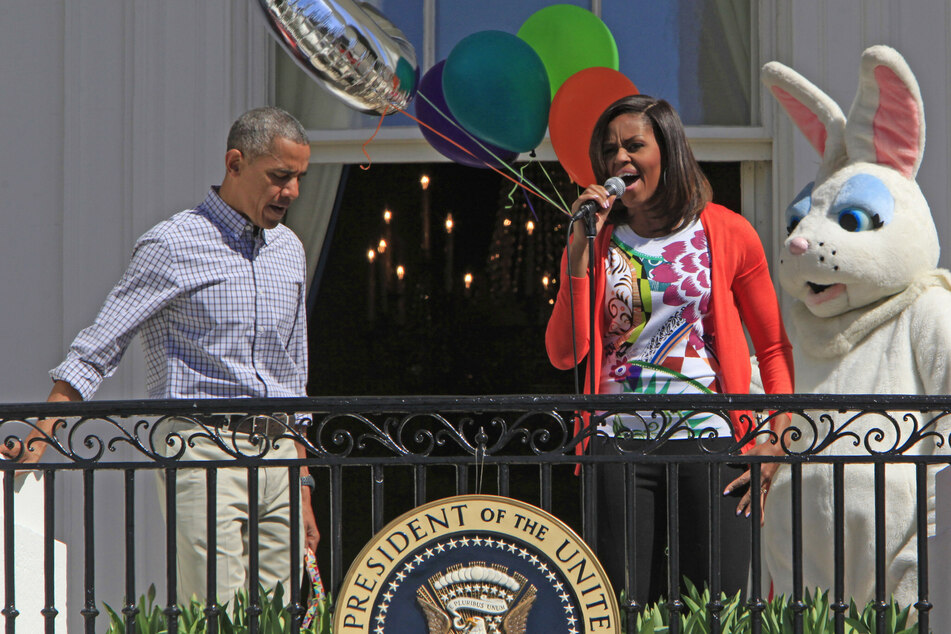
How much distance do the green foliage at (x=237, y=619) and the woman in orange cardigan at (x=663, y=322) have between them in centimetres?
75

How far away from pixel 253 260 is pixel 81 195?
1.41m

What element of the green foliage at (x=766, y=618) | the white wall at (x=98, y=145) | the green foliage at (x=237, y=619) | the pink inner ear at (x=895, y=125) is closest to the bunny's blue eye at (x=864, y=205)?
the pink inner ear at (x=895, y=125)

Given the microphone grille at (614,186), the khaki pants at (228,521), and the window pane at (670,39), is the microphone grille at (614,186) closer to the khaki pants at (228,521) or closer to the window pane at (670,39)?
the khaki pants at (228,521)

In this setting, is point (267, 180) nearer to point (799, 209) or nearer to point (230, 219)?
point (230, 219)

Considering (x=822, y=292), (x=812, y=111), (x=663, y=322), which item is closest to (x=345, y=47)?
(x=663, y=322)

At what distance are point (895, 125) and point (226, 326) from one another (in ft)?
6.96

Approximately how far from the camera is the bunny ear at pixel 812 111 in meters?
3.93

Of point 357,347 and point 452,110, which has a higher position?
point 452,110

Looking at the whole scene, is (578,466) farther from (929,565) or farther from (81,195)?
(81,195)

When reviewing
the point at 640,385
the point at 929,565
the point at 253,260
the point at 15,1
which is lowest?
the point at 929,565

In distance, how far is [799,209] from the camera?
3.93 metres

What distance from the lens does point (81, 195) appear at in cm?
455

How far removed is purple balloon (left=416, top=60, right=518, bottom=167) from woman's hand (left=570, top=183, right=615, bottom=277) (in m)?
1.01

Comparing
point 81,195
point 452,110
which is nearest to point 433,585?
point 452,110
